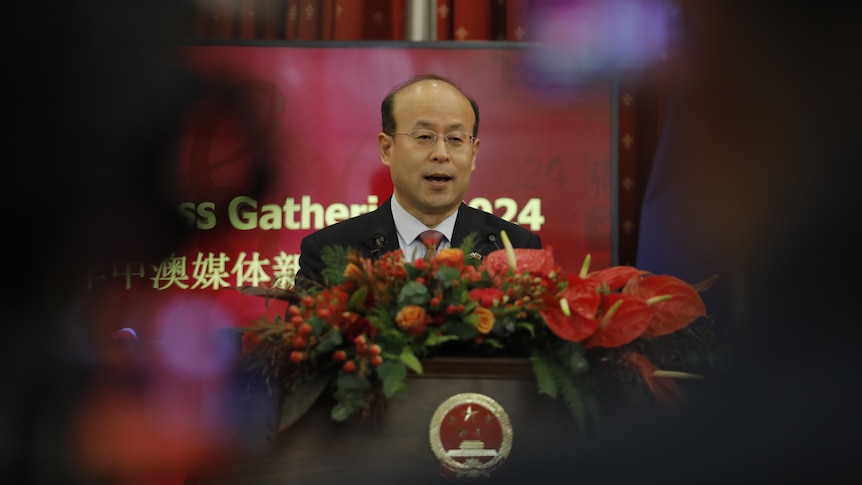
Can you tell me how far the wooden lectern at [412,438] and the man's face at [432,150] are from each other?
976mm

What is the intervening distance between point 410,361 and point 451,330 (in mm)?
87

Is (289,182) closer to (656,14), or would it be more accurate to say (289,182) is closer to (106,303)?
(106,303)

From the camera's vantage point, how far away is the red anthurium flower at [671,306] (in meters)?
1.11

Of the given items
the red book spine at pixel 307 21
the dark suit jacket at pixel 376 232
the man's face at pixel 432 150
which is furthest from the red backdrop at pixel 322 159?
the man's face at pixel 432 150

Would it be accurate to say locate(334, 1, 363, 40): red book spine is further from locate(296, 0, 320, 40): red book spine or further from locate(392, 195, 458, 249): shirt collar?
locate(392, 195, 458, 249): shirt collar

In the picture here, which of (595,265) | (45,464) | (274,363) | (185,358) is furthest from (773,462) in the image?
(595,265)

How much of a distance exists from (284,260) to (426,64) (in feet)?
2.38

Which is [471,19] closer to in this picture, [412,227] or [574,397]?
[412,227]

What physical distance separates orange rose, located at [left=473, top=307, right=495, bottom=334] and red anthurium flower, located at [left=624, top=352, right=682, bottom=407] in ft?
0.55

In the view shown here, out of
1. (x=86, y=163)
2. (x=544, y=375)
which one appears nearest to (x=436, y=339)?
(x=544, y=375)

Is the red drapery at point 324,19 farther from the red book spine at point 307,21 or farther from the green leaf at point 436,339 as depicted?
the green leaf at point 436,339

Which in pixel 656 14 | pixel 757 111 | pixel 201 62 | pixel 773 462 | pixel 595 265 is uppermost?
pixel 656 14

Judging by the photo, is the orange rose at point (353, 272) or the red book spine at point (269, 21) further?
the red book spine at point (269, 21)

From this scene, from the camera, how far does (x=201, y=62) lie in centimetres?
257
